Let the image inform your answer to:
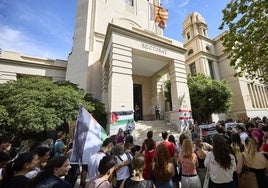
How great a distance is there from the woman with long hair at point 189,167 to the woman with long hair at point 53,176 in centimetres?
237

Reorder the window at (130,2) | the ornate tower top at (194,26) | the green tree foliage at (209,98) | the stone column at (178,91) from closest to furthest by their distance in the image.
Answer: the stone column at (178,91), the green tree foliage at (209,98), the window at (130,2), the ornate tower top at (194,26)

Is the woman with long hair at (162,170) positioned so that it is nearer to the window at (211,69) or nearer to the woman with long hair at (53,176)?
the woman with long hair at (53,176)

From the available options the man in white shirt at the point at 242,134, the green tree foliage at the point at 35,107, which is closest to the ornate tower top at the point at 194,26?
the green tree foliage at the point at 35,107

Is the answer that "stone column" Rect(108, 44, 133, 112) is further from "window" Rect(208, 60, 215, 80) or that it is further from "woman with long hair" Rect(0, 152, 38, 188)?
"window" Rect(208, 60, 215, 80)

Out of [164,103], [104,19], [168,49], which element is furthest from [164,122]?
[104,19]

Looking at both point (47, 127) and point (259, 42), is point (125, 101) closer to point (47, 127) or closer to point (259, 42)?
point (47, 127)

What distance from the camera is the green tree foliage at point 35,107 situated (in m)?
8.89

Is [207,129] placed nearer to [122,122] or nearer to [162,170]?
[122,122]

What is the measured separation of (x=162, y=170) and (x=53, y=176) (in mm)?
1902

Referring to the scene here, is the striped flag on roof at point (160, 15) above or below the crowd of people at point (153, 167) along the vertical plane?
above

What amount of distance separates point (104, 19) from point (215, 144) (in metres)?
19.5

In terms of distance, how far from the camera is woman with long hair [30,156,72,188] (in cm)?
197

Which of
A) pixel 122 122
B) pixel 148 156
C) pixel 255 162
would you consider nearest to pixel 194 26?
pixel 122 122

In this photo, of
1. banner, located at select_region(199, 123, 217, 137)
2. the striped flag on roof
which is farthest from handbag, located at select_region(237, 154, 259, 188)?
the striped flag on roof
